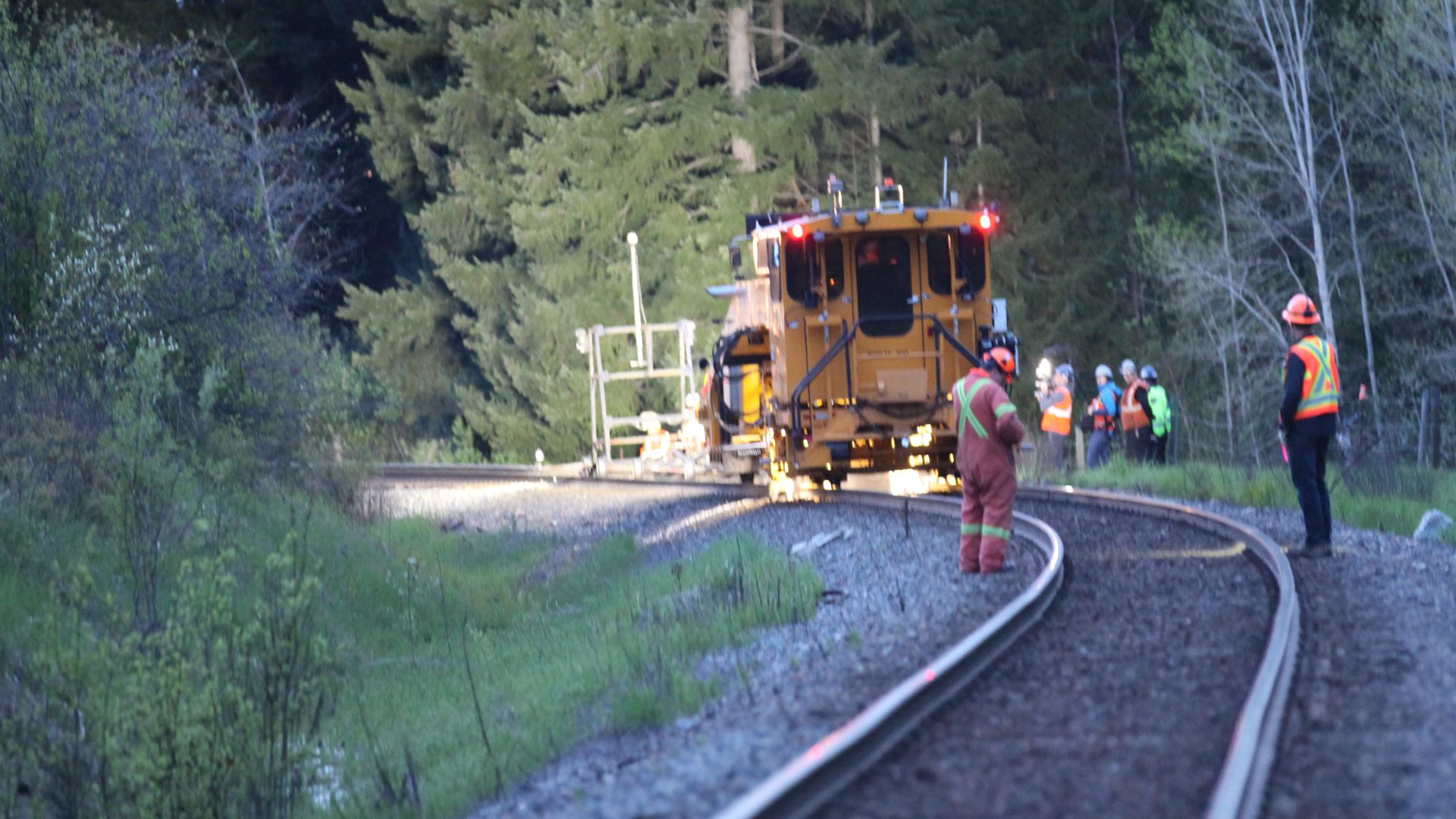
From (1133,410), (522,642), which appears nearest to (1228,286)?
(1133,410)

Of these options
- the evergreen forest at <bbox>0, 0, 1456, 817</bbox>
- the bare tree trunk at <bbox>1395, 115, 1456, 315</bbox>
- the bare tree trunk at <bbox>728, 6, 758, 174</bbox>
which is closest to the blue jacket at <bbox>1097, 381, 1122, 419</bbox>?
the evergreen forest at <bbox>0, 0, 1456, 817</bbox>

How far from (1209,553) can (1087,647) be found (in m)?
4.03

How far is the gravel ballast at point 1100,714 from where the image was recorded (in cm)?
633

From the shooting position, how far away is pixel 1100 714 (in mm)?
7586

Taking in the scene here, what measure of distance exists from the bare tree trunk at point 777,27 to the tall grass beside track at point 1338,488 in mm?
20941

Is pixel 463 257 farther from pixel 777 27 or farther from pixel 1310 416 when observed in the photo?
pixel 1310 416

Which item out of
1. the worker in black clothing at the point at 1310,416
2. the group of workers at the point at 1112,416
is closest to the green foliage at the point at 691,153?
the group of workers at the point at 1112,416

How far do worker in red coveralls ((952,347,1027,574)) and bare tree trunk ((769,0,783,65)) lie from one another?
→ 92.6 feet

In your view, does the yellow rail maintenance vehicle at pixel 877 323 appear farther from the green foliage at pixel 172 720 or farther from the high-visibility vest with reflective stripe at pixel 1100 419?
the green foliage at pixel 172 720

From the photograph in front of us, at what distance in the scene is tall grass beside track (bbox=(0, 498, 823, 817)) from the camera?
Result: 28.6 ft

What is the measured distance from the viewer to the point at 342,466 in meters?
20.9

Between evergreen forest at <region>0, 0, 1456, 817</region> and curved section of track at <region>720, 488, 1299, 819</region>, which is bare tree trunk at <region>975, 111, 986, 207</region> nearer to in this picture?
evergreen forest at <region>0, 0, 1456, 817</region>

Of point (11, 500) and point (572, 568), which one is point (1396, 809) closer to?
point (11, 500)

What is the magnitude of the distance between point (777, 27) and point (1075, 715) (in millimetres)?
33775
